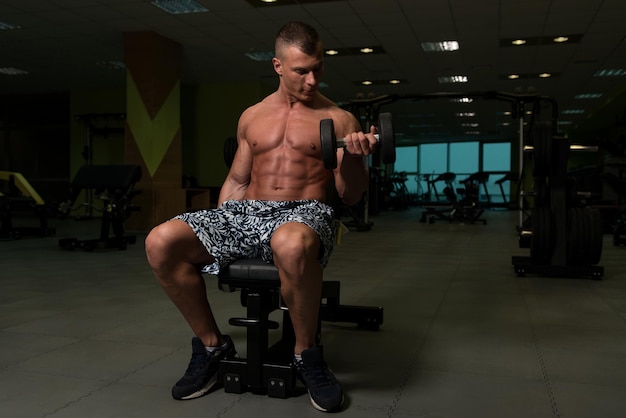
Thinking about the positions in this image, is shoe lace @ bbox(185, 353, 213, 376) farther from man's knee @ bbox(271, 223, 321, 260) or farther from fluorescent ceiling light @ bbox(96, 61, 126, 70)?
fluorescent ceiling light @ bbox(96, 61, 126, 70)

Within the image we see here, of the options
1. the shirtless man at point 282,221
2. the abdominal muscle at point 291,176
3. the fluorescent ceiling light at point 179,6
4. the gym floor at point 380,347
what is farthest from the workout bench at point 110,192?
the abdominal muscle at point 291,176

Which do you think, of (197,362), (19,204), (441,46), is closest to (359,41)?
(441,46)

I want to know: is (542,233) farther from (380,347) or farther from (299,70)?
(299,70)

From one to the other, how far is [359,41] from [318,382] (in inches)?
266

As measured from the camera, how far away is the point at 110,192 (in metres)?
5.37

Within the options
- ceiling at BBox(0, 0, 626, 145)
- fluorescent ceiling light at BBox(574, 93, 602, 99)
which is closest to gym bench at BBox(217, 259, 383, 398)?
ceiling at BBox(0, 0, 626, 145)

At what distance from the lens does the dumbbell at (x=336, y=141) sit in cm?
142

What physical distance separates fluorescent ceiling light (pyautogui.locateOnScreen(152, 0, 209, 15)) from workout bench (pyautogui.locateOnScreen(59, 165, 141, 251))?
2078 millimetres

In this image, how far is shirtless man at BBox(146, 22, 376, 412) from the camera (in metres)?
1.47

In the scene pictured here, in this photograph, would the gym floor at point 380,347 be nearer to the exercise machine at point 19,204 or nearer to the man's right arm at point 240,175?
the man's right arm at point 240,175

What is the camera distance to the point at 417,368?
1829 millimetres

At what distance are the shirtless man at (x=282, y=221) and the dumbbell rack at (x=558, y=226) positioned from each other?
2267 mm

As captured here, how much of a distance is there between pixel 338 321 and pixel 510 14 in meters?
5.26

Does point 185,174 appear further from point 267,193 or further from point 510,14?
point 267,193
